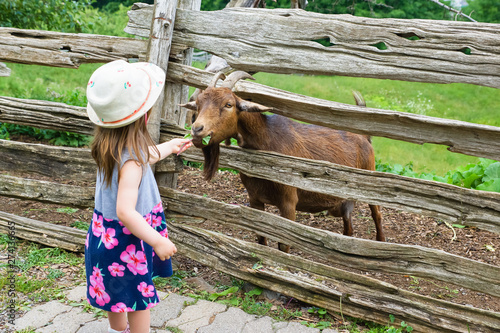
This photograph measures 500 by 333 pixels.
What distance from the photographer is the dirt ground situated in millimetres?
4086

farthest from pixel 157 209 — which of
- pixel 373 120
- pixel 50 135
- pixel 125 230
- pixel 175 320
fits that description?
pixel 50 135

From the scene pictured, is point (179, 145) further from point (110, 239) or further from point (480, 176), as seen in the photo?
point (480, 176)

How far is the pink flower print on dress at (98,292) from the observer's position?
273 centimetres

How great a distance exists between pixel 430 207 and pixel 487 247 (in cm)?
229

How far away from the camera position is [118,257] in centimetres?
269

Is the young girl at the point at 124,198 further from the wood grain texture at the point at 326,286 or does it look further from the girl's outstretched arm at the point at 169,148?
the wood grain texture at the point at 326,286

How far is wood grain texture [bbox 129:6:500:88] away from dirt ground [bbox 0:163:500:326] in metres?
1.89

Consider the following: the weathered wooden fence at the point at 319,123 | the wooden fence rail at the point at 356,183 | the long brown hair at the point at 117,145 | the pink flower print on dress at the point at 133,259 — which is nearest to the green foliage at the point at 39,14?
the weathered wooden fence at the point at 319,123

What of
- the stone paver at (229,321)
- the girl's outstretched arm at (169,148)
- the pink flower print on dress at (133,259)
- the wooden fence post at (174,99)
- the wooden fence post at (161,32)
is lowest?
the stone paver at (229,321)

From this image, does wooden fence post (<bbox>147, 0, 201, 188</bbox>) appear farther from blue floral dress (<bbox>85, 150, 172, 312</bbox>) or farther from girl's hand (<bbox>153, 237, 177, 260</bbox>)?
girl's hand (<bbox>153, 237, 177, 260</bbox>)

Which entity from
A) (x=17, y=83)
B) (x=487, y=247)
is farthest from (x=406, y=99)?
(x=17, y=83)

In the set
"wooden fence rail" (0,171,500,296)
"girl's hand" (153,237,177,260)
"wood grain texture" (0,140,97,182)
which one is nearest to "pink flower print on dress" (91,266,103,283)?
"girl's hand" (153,237,177,260)

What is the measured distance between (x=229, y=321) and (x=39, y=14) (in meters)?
7.01

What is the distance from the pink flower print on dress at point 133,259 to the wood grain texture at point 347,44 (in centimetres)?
173
